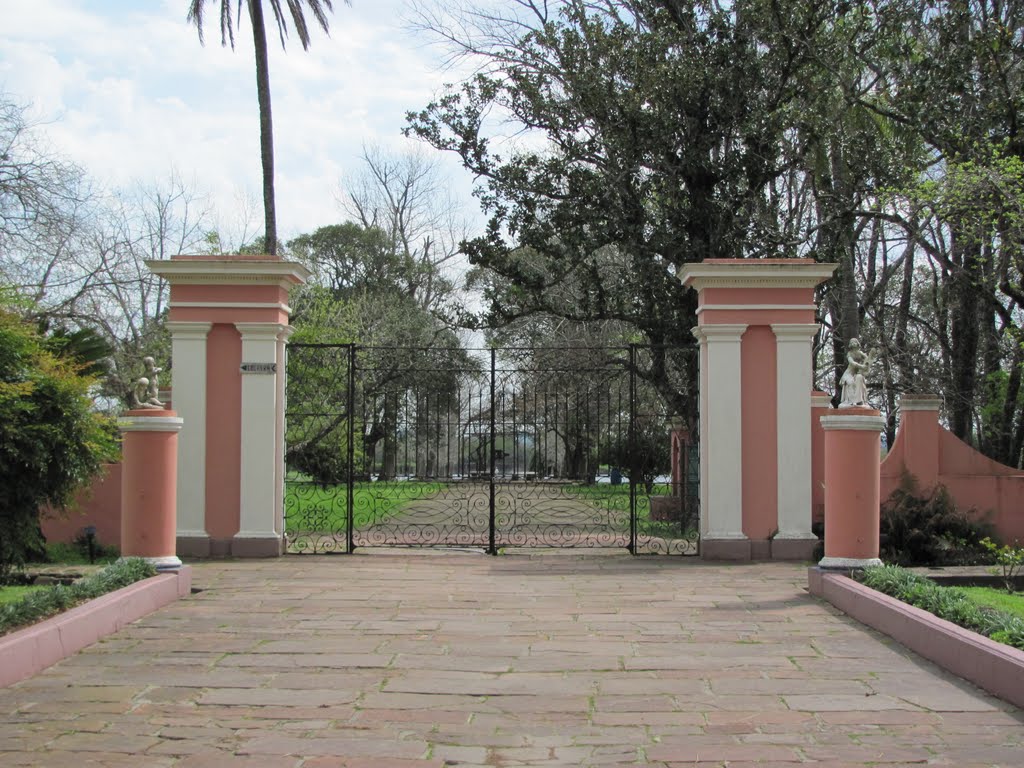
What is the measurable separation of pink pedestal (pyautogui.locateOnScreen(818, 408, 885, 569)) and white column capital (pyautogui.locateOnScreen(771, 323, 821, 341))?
237cm

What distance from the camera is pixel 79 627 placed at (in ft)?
22.2

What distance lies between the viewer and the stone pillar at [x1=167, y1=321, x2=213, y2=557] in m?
11.4

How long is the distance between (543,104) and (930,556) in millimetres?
9119

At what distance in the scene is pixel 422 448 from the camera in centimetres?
1488

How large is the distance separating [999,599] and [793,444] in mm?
3052

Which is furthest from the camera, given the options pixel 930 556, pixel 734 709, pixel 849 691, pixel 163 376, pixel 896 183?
pixel 163 376

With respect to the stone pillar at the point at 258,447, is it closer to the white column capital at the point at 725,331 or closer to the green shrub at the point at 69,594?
the green shrub at the point at 69,594

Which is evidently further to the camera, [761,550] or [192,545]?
[761,550]

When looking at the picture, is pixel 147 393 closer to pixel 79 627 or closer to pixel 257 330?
pixel 257 330

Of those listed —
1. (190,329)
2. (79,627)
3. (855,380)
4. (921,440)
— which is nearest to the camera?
(79,627)

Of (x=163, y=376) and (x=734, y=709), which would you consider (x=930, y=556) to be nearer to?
(x=734, y=709)

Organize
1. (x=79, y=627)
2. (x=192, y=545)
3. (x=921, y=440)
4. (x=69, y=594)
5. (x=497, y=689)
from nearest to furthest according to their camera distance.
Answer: (x=497, y=689) → (x=79, y=627) → (x=69, y=594) → (x=192, y=545) → (x=921, y=440)

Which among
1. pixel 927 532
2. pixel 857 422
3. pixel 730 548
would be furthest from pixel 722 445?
pixel 927 532

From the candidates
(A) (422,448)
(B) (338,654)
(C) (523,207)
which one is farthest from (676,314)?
(B) (338,654)
